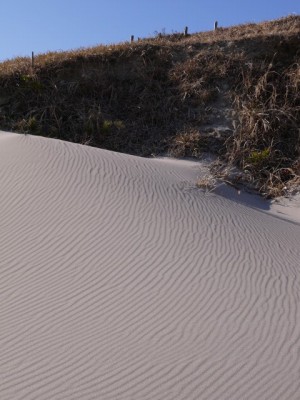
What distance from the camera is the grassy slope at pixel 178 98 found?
12.0 meters

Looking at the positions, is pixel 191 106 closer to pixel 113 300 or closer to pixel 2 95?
pixel 2 95

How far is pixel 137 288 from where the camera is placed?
17.3ft

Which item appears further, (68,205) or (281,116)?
(281,116)

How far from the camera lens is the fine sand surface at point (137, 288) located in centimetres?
372

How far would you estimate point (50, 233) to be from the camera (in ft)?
21.9

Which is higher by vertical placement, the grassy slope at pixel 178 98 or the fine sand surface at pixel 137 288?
the grassy slope at pixel 178 98

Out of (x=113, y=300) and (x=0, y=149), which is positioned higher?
(x=0, y=149)

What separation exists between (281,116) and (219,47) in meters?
3.41

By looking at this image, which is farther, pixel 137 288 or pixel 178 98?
pixel 178 98

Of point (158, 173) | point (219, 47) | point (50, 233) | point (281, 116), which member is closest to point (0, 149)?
point (158, 173)

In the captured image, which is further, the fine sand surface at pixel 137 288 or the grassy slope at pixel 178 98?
the grassy slope at pixel 178 98

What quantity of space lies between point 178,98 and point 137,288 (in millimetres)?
9153

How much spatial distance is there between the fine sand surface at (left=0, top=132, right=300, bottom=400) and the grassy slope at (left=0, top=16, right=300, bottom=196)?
115 inches

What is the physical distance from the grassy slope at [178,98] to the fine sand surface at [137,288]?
2.91 metres
